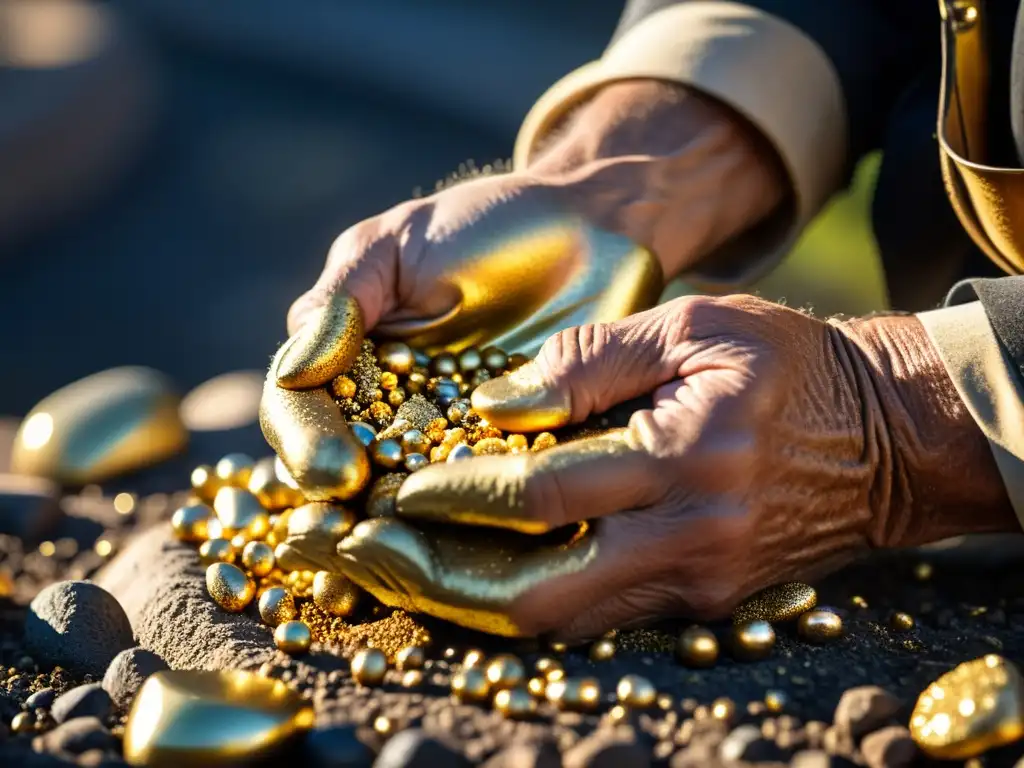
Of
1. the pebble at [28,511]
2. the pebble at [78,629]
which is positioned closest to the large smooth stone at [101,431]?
the pebble at [28,511]

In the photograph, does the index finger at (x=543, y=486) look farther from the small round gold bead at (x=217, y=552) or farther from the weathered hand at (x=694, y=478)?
the small round gold bead at (x=217, y=552)

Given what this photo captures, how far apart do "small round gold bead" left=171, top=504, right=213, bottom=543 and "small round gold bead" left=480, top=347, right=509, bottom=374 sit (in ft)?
1.45

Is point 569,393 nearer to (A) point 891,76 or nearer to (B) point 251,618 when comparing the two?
(B) point 251,618

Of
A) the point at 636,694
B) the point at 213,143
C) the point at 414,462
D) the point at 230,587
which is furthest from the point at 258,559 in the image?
the point at 213,143

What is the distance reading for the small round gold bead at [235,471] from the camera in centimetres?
150

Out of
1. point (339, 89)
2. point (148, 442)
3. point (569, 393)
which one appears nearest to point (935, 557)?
point (569, 393)

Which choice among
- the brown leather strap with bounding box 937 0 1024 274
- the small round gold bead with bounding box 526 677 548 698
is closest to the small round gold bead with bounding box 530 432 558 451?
the small round gold bead with bounding box 526 677 548 698

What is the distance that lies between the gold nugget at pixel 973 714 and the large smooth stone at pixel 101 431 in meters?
1.53

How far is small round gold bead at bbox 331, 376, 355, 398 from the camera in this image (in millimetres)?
1240

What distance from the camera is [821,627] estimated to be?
3.69ft

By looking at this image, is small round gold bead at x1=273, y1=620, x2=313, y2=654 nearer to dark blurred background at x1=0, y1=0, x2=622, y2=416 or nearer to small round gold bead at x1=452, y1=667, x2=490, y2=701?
small round gold bead at x1=452, y1=667, x2=490, y2=701

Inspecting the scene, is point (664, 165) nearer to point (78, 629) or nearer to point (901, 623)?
point (901, 623)

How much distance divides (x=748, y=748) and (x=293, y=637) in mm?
477

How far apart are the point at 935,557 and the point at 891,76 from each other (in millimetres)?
836
